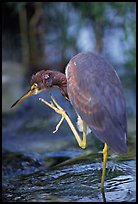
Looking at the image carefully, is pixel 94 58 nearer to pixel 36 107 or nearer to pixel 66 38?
pixel 36 107

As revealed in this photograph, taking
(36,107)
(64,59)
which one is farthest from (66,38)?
(36,107)

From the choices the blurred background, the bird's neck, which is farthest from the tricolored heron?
the blurred background

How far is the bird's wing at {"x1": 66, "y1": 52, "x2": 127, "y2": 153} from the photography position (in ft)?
8.66

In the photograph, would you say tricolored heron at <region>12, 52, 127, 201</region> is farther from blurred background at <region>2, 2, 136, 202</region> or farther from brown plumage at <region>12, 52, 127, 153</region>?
blurred background at <region>2, 2, 136, 202</region>

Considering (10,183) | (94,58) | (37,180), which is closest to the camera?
(94,58)

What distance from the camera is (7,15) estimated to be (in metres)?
7.66

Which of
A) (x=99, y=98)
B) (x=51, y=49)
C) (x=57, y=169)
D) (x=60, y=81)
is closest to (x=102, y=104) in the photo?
(x=99, y=98)

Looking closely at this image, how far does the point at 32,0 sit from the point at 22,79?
3.49 feet

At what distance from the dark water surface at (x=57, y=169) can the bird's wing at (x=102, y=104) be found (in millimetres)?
356

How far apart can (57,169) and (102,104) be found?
102 centimetres

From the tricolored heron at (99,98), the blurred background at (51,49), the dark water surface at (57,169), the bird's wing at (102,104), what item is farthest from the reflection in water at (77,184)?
the blurred background at (51,49)

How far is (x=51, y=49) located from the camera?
7211mm

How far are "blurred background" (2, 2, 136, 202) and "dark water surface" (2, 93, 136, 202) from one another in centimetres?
2

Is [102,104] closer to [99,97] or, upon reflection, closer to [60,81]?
[99,97]
